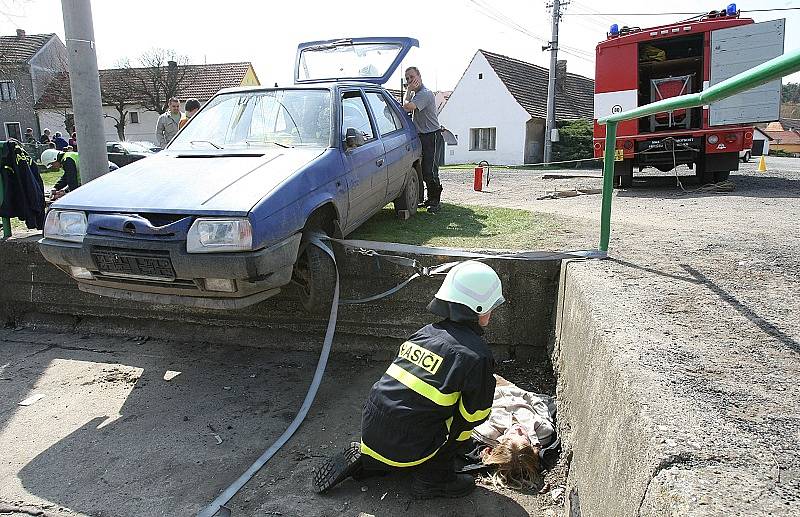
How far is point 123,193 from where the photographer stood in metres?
3.98

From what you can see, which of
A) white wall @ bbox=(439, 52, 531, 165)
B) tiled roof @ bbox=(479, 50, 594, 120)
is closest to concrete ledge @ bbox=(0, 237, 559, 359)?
white wall @ bbox=(439, 52, 531, 165)

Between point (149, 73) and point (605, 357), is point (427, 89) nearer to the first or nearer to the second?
point (605, 357)

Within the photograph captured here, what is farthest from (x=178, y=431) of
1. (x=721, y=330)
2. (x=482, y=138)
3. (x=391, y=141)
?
(x=482, y=138)

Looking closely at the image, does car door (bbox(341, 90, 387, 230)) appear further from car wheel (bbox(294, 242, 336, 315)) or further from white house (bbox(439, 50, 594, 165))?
white house (bbox(439, 50, 594, 165))

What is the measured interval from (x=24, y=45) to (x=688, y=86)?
1966 inches

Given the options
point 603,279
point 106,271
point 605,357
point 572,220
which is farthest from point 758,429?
point 572,220

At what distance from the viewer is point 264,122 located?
5.01 m

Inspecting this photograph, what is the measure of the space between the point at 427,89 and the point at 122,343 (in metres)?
4.56

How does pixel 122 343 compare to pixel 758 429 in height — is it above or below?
below

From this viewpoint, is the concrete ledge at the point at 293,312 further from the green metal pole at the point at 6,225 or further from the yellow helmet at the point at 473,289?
the yellow helmet at the point at 473,289

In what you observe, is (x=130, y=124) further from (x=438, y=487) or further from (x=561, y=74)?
(x=438, y=487)

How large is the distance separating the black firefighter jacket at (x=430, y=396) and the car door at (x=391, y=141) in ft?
10.2

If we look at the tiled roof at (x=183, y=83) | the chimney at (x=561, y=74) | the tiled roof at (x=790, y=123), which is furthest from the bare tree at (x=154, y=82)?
the tiled roof at (x=790, y=123)

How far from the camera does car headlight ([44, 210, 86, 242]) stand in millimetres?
3900
